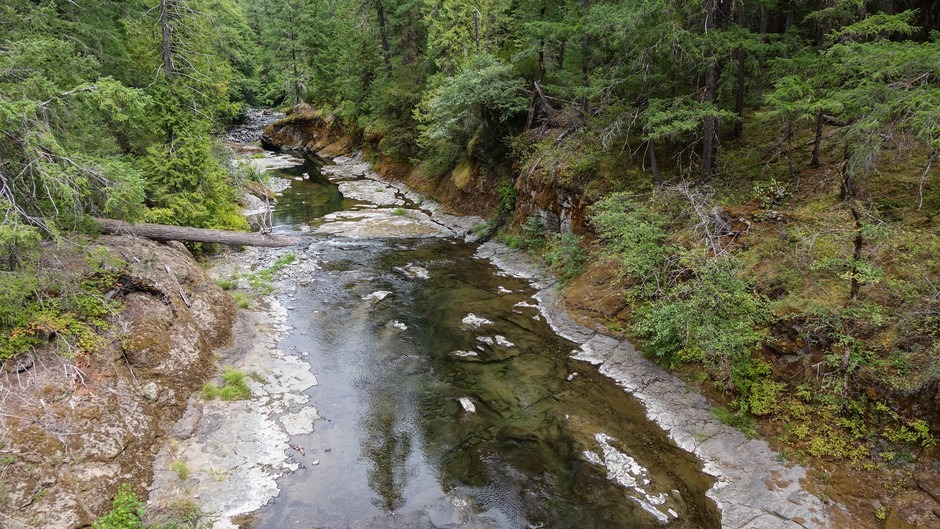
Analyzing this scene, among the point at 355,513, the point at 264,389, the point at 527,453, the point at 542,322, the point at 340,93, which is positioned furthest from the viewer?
the point at 340,93

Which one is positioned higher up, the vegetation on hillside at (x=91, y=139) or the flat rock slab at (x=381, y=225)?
the vegetation on hillside at (x=91, y=139)

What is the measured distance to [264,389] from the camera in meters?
9.41

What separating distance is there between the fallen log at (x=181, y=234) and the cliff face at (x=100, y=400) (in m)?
0.66

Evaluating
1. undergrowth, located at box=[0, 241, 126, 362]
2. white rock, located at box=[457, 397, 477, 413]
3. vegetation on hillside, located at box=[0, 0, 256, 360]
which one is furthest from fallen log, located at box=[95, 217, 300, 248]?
white rock, located at box=[457, 397, 477, 413]

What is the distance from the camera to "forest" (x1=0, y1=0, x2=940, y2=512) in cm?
711

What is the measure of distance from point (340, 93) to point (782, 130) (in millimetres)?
35862

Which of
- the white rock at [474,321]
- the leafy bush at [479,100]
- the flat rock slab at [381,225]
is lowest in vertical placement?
the white rock at [474,321]

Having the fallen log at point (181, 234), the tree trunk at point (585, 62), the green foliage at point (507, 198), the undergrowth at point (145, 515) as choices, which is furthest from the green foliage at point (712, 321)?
the fallen log at point (181, 234)

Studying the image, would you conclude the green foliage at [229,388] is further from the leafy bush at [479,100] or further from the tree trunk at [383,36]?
the tree trunk at [383,36]

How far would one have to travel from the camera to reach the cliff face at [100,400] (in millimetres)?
5863

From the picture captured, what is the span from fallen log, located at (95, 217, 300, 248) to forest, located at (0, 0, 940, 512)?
0.49 m

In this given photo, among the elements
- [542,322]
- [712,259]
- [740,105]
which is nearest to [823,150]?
[740,105]

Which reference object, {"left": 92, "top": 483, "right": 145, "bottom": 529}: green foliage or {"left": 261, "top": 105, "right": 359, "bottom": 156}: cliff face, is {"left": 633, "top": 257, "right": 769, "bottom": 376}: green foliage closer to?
{"left": 92, "top": 483, "right": 145, "bottom": 529}: green foliage

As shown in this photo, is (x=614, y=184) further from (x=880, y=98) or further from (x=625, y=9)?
(x=880, y=98)
